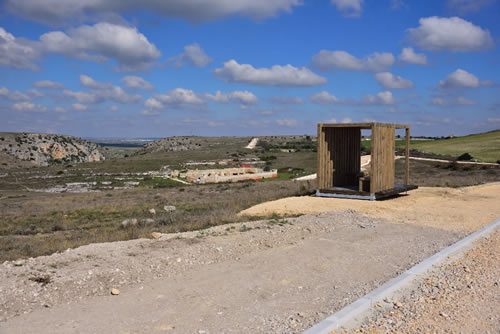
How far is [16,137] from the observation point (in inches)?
3191

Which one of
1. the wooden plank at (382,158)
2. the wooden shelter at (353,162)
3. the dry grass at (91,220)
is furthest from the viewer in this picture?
the wooden shelter at (353,162)

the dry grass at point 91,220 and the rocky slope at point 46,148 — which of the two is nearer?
the dry grass at point 91,220

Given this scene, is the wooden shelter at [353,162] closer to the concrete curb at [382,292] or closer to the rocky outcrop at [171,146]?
the concrete curb at [382,292]

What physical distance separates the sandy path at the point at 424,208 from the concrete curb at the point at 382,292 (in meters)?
2.57

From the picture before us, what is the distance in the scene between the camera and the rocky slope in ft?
244

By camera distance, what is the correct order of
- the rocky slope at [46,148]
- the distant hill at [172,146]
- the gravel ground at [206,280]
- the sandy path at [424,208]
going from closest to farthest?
1. the gravel ground at [206,280]
2. the sandy path at [424,208]
3. the rocky slope at [46,148]
4. the distant hill at [172,146]

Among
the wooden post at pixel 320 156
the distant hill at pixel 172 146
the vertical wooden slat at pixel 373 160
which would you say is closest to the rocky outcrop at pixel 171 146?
the distant hill at pixel 172 146

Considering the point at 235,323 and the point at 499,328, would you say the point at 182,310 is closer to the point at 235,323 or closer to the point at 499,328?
the point at 235,323

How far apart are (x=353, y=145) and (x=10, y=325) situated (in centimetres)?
1503

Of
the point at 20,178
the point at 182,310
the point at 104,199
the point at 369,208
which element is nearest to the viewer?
the point at 182,310

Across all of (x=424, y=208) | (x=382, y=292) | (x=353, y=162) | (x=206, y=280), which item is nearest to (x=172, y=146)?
(x=353, y=162)

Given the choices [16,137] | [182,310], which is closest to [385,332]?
[182,310]

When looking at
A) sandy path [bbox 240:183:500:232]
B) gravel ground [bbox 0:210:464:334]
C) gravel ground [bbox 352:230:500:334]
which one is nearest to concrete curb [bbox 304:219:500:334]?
gravel ground [bbox 352:230:500:334]

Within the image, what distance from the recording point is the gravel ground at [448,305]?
4.83 m
